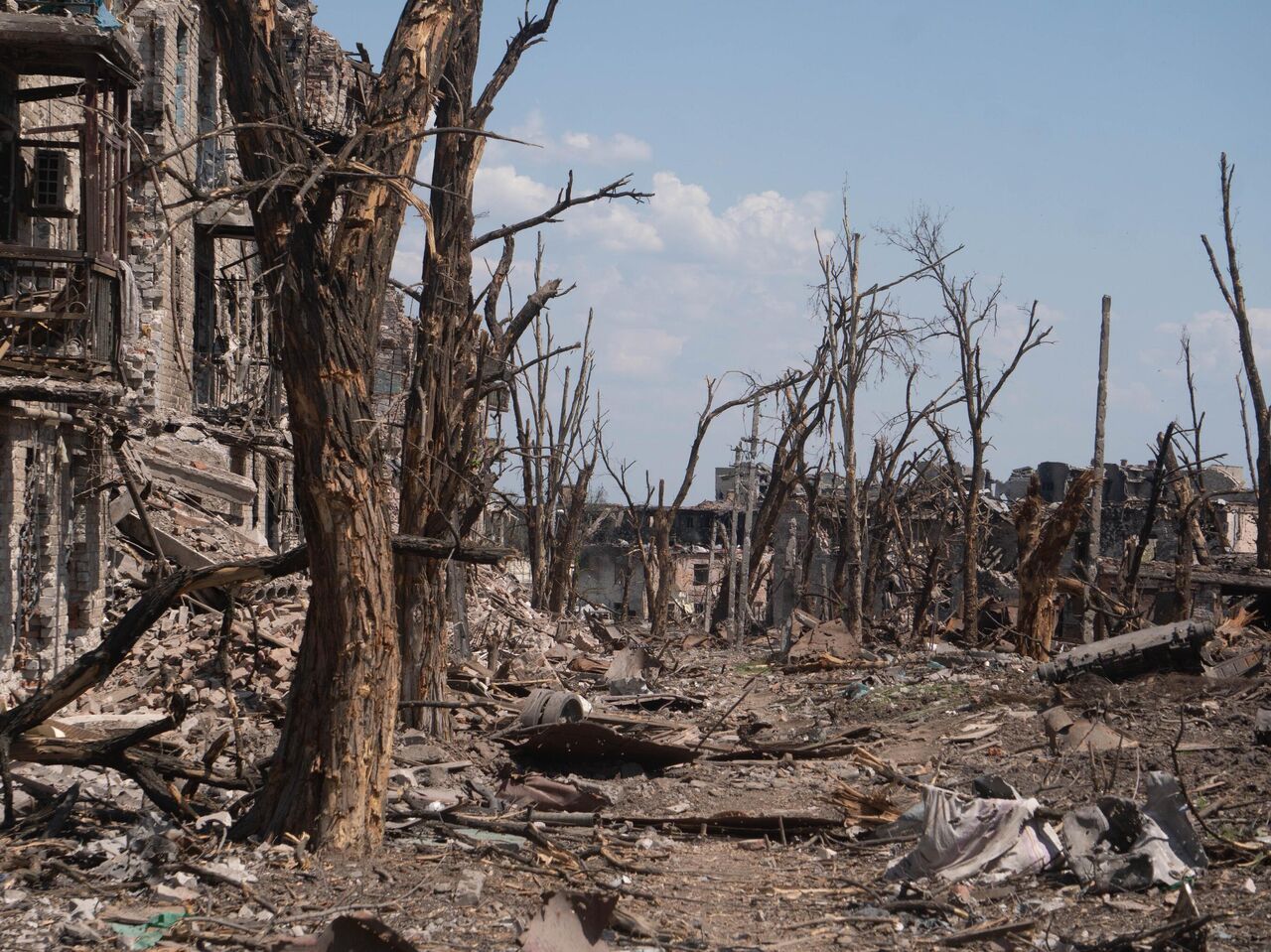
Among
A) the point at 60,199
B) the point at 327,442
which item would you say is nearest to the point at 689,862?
the point at 327,442

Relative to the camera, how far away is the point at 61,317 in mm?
11148

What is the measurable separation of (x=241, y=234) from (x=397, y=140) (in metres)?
14.5

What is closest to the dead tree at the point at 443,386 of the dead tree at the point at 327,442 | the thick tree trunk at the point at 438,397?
the thick tree trunk at the point at 438,397

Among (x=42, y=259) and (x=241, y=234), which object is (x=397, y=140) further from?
(x=241, y=234)

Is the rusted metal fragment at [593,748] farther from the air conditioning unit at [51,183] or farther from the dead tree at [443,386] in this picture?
the air conditioning unit at [51,183]

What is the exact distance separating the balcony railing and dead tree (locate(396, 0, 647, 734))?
3.69m

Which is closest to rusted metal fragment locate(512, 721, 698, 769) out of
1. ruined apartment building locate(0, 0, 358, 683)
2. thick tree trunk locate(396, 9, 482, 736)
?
thick tree trunk locate(396, 9, 482, 736)

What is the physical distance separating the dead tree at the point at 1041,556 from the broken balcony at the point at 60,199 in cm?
1137

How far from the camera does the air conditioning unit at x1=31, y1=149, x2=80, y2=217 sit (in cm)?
1330

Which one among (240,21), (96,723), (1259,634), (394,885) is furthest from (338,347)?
(1259,634)

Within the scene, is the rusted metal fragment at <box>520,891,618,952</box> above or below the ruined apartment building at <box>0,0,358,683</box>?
below

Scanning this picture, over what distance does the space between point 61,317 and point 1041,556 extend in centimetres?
1192

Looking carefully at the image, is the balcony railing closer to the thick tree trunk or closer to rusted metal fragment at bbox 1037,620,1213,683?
the thick tree trunk

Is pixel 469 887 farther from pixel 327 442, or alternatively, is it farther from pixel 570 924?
pixel 327 442
